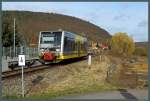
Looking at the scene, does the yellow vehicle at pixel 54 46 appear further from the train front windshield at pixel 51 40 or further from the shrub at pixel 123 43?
the shrub at pixel 123 43

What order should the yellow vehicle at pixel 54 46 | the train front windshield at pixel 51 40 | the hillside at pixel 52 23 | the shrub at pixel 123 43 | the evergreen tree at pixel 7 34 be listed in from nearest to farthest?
the yellow vehicle at pixel 54 46, the train front windshield at pixel 51 40, the evergreen tree at pixel 7 34, the shrub at pixel 123 43, the hillside at pixel 52 23

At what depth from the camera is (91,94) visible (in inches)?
671

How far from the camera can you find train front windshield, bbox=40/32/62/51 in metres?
37.3

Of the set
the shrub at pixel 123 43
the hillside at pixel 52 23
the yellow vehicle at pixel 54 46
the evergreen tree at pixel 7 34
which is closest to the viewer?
the yellow vehicle at pixel 54 46

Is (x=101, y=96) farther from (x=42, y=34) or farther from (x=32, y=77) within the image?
(x=42, y=34)

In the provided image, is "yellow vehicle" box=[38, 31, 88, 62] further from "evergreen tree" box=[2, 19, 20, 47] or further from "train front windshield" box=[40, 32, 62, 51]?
"evergreen tree" box=[2, 19, 20, 47]

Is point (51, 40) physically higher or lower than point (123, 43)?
higher

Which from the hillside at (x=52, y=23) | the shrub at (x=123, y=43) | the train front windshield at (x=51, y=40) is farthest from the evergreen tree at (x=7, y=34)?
the hillside at (x=52, y=23)

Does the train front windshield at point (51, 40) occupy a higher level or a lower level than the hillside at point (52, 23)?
lower

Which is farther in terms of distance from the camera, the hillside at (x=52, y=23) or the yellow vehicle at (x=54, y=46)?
the hillside at (x=52, y=23)

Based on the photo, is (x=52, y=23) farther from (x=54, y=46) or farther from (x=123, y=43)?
(x=54, y=46)

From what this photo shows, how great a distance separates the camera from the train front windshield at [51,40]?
37.3 metres

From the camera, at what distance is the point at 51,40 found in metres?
37.9

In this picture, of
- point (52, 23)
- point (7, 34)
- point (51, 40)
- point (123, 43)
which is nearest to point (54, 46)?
point (51, 40)
